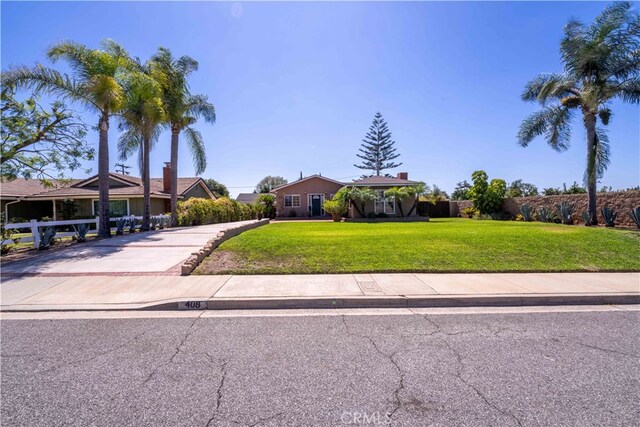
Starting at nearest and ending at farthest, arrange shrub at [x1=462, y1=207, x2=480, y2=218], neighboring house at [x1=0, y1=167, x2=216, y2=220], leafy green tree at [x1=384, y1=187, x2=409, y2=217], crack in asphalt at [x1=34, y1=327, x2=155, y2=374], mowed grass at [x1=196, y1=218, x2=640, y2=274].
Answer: crack in asphalt at [x1=34, y1=327, x2=155, y2=374], mowed grass at [x1=196, y1=218, x2=640, y2=274], neighboring house at [x1=0, y1=167, x2=216, y2=220], leafy green tree at [x1=384, y1=187, x2=409, y2=217], shrub at [x1=462, y1=207, x2=480, y2=218]

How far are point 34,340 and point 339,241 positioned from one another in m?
7.78

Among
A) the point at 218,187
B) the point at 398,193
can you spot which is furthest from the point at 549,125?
the point at 218,187

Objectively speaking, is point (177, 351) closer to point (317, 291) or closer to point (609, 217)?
point (317, 291)

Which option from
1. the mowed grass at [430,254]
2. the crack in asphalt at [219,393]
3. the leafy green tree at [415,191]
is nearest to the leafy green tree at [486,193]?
the leafy green tree at [415,191]

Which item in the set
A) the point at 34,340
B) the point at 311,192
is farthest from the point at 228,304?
the point at 311,192

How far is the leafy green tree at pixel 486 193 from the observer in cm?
2533

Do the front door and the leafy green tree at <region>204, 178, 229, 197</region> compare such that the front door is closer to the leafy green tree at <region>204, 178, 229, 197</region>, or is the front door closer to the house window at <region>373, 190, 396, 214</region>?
the house window at <region>373, 190, 396, 214</region>

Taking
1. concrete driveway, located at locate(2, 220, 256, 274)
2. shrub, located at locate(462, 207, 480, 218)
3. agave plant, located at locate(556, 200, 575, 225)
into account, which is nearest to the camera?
concrete driveway, located at locate(2, 220, 256, 274)

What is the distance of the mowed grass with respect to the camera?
7.64 meters

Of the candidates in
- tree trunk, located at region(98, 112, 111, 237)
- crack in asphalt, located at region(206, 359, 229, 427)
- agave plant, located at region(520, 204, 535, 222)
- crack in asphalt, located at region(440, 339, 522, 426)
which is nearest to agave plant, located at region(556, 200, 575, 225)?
agave plant, located at region(520, 204, 535, 222)

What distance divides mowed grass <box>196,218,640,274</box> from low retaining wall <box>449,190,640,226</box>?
6232mm

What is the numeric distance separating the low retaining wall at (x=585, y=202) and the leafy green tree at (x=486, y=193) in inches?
28.5

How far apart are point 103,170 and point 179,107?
8082 mm

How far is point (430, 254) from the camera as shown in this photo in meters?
8.61
